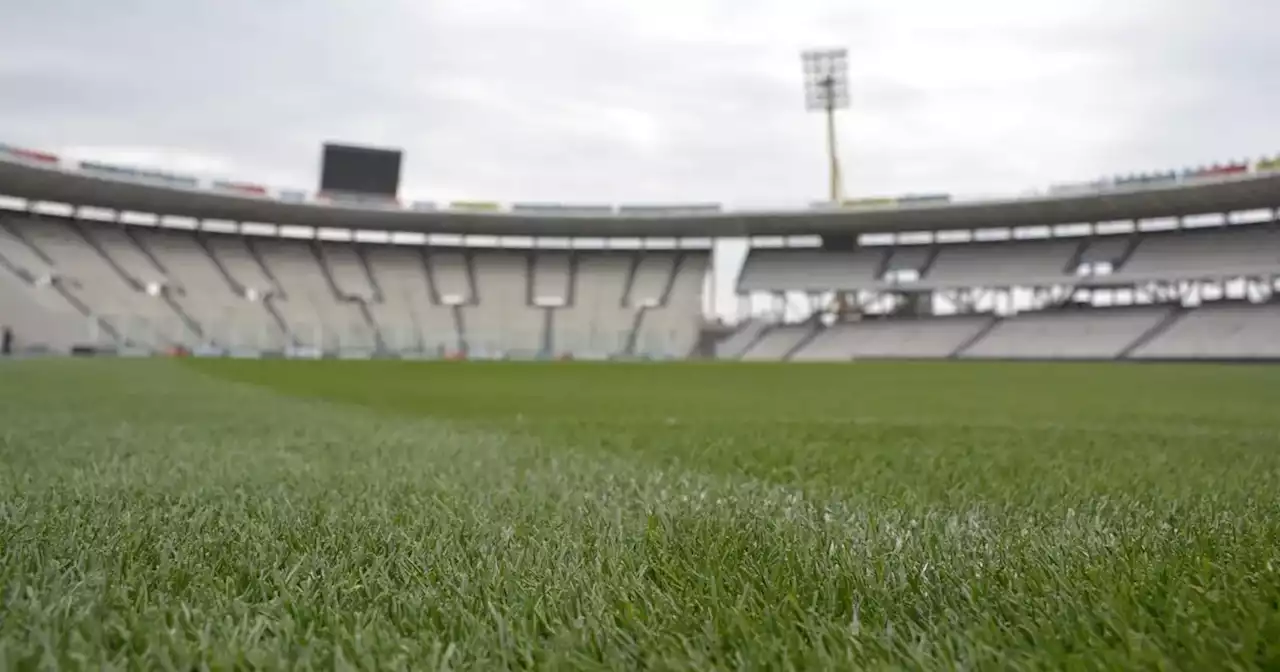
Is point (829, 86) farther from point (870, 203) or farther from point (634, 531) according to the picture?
point (634, 531)

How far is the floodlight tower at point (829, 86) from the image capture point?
124ft

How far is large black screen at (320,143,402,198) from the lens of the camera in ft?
127

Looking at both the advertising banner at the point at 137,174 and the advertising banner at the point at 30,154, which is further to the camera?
the advertising banner at the point at 137,174

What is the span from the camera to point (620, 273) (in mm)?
40438

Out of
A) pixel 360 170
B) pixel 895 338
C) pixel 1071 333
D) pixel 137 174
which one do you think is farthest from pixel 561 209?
pixel 1071 333

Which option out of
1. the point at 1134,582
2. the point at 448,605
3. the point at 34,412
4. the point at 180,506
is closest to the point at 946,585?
the point at 1134,582

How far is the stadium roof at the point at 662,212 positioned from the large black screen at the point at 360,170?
6.20 feet

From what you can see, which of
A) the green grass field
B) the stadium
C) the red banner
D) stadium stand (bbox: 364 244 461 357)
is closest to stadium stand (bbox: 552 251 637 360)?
stadium stand (bbox: 364 244 461 357)

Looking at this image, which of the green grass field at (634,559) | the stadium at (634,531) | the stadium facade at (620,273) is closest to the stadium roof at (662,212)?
the stadium facade at (620,273)

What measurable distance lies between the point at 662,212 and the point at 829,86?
32.1 feet

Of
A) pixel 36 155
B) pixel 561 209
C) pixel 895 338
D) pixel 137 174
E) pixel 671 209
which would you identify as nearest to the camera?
pixel 36 155

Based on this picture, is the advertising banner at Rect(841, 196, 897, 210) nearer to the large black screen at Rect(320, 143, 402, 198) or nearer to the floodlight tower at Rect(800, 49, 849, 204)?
the floodlight tower at Rect(800, 49, 849, 204)

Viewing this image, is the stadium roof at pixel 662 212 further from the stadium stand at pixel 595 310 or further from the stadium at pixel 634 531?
the stadium at pixel 634 531

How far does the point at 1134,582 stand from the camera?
989 millimetres
